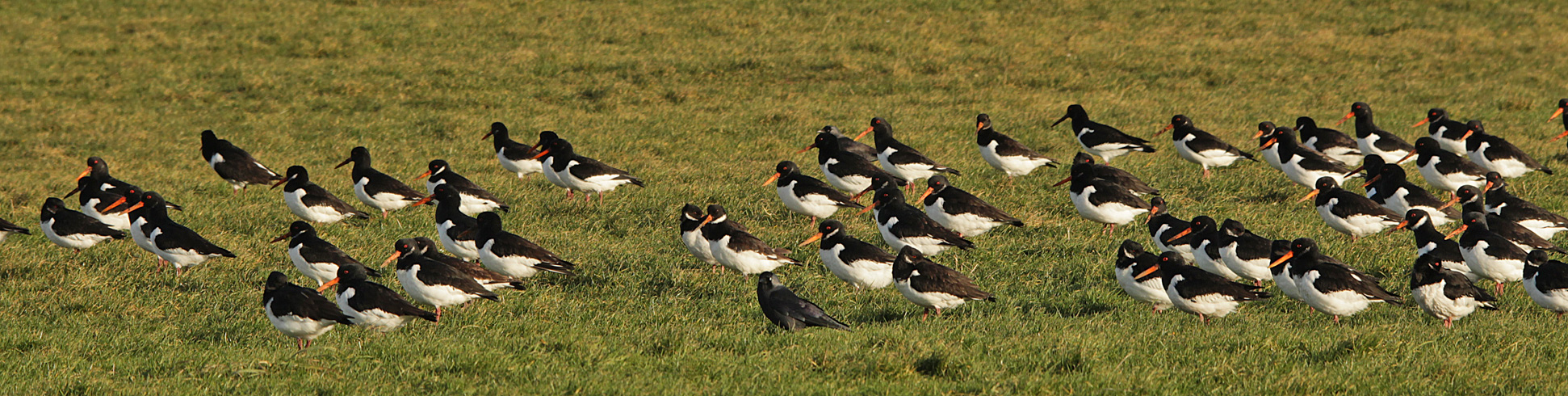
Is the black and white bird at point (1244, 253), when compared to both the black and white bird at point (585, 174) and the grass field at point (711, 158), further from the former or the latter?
the black and white bird at point (585, 174)

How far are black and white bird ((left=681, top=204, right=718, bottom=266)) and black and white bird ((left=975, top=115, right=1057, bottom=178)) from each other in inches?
236

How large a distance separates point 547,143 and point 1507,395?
12.7m

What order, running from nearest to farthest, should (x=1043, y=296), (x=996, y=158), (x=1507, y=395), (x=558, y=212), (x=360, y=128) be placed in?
1. (x=1507, y=395)
2. (x=1043, y=296)
3. (x=558, y=212)
4. (x=996, y=158)
5. (x=360, y=128)

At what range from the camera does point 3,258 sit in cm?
1291

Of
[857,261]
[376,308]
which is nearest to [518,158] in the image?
[857,261]

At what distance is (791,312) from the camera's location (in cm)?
1020

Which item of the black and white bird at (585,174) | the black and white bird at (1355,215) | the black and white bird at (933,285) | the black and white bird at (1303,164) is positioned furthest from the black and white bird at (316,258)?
the black and white bird at (1303,164)

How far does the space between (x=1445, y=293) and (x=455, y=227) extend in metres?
9.70

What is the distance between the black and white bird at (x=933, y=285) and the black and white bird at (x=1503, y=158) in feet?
34.1

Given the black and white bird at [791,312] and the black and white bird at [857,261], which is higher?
the black and white bird at [791,312]

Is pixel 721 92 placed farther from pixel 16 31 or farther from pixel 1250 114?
pixel 16 31

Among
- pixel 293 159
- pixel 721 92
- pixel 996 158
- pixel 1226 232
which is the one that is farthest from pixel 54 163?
pixel 1226 232

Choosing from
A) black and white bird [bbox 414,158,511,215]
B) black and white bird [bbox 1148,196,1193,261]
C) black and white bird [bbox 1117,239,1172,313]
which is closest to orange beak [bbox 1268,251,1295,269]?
black and white bird [bbox 1117,239,1172,313]

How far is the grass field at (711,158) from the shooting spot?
8.79 meters
